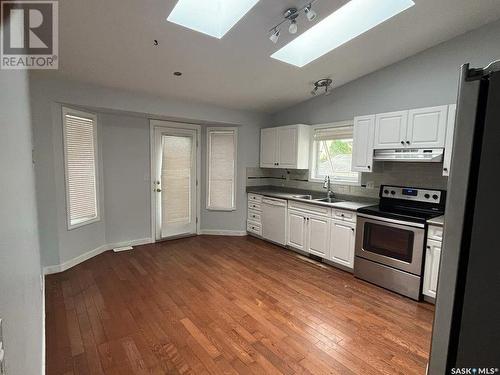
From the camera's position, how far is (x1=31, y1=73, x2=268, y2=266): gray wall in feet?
9.91

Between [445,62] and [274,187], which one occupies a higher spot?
[445,62]

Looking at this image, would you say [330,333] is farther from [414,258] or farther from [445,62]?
[445,62]

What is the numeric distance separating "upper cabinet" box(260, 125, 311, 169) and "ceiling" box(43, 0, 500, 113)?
781 millimetres

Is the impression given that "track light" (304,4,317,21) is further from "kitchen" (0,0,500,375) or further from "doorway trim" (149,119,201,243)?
"doorway trim" (149,119,201,243)

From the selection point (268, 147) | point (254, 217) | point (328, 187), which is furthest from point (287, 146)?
point (254, 217)

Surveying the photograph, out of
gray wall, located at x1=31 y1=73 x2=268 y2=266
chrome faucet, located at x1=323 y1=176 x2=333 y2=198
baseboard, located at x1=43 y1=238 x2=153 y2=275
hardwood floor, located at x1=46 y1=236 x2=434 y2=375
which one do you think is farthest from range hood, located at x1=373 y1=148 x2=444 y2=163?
baseboard, located at x1=43 y1=238 x2=153 y2=275

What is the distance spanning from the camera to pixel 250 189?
16.3 feet

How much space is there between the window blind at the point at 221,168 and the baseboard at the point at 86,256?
140cm

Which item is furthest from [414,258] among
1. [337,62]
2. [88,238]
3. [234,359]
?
[88,238]

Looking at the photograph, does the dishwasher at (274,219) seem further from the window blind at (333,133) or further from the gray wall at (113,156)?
the window blind at (333,133)

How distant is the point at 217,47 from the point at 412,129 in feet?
7.86

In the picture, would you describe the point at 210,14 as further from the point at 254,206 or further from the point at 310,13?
the point at 254,206

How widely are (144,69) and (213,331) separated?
291 cm

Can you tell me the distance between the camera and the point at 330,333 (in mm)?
2145
